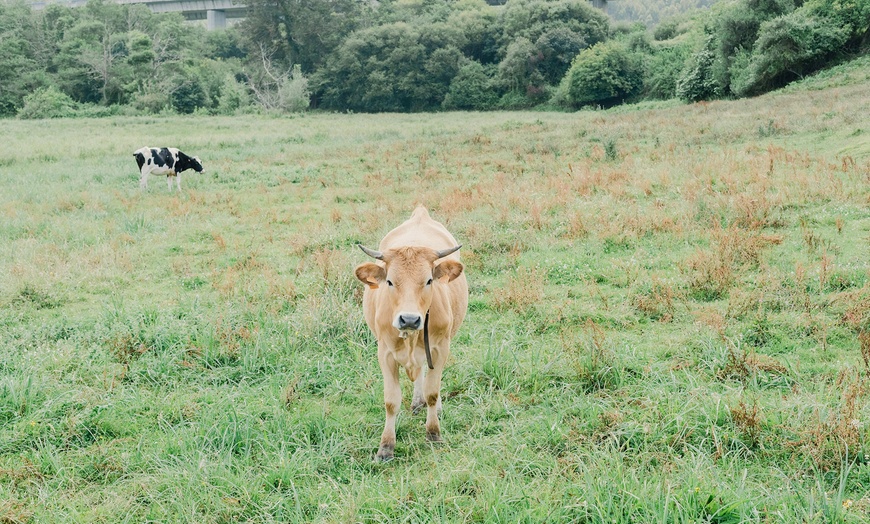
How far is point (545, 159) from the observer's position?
56.4 ft

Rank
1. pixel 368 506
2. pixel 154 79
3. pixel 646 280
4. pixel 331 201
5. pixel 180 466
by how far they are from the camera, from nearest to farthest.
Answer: pixel 368 506
pixel 180 466
pixel 646 280
pixel 331 201
pixel 154 79

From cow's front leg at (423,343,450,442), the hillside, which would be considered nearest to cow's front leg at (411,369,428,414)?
cow's front leg at (423,343,450,442)

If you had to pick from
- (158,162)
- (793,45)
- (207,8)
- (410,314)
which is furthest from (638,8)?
(410,314)

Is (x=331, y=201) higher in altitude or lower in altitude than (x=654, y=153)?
lower

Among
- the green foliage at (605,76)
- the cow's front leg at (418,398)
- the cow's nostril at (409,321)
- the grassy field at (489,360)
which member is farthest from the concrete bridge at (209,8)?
the cow's nostril at (409,321)

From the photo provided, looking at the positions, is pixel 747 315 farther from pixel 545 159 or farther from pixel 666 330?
pixel 545 159

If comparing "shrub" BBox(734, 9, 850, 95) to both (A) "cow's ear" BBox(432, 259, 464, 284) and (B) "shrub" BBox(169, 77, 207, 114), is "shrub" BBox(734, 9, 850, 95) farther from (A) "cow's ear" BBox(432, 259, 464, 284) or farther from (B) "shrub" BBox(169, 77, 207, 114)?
(B) "shrub" BBox(169, 77, 207, 114)

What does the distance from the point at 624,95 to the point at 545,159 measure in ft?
140

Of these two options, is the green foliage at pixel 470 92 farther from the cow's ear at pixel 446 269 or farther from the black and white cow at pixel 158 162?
the cow's ear at pixel 446 269

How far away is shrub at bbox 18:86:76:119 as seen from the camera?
47.7 m

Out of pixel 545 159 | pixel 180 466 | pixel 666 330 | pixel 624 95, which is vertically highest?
pixel 624 95

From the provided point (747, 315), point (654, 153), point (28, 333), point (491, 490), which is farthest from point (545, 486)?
point (654, 153)

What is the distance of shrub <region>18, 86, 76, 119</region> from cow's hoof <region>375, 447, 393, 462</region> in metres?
53.7

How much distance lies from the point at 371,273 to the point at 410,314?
59 centimetres
